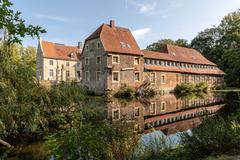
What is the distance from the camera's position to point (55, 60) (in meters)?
47.5

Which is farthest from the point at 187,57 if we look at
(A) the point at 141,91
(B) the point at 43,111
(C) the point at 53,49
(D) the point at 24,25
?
(D) the point at 24,25

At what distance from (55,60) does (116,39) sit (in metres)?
19.4

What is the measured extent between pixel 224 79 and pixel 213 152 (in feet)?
163

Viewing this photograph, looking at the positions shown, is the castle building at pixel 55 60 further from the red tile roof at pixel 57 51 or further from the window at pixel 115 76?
the window at pixel 115 76

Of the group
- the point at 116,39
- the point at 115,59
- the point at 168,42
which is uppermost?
the point at 168,42

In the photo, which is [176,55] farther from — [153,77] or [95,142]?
[95,142]

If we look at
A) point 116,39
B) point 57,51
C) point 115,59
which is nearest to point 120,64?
point 115,59

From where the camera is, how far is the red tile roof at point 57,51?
153ft

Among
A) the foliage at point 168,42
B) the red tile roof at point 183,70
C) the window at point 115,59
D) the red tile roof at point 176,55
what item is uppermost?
the foliage at point 168,42

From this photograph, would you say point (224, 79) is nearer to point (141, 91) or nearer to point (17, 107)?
point (141, 91)

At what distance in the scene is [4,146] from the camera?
27.1ft

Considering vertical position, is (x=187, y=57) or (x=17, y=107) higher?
(x=187, y=57)

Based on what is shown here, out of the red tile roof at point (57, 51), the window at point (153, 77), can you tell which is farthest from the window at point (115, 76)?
the red tile roof at point (57, 51)

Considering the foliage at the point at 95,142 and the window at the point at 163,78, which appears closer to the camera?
the foliage at the point at 95,142
